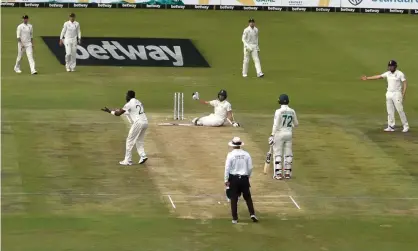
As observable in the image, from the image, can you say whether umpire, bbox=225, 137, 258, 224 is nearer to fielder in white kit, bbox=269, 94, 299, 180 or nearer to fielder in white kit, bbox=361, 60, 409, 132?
fielder in white kit, bbox=269, 94, 299, 180

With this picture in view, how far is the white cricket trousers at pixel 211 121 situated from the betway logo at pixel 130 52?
34.9 feet

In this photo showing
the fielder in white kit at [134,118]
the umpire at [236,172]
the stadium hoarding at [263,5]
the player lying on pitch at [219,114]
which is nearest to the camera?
the umpire at [236,172]

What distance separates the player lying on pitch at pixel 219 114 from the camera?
99.5 feet

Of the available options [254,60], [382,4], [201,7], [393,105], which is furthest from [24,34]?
[382,4]

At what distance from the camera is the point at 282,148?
25.3 metres

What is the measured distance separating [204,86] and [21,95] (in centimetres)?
637

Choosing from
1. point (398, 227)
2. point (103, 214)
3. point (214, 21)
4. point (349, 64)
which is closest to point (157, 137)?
point (103, 214)

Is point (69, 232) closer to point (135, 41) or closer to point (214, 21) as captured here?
point (135, 41)

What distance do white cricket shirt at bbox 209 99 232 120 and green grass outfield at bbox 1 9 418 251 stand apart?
477 millimetres

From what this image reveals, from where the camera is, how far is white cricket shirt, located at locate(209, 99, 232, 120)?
3038 centimetres

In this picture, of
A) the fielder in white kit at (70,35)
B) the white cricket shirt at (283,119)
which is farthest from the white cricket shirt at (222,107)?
the fielder in white kit at (70,35)

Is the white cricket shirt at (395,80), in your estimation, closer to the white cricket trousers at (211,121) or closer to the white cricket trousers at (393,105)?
the white cricket trousers at (393,105)

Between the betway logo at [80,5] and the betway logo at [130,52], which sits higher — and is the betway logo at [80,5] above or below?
above

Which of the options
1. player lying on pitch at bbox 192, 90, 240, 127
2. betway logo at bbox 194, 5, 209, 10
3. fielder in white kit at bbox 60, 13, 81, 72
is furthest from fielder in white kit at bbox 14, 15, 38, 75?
betway logo at bbox 194, 5, 209, 10
